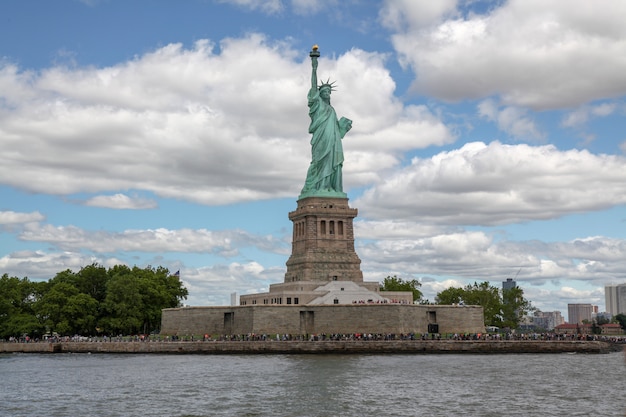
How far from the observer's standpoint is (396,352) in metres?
78.6

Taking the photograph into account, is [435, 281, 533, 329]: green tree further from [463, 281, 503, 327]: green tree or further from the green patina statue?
the green patina statue

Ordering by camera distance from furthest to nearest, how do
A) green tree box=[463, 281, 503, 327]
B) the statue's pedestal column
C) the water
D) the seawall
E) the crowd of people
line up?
green tree box=[463, 281, 503, 327] < the statue's pedestal column < the crowd of people < the seawall < the water

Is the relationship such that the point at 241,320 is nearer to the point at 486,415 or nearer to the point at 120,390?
the point at 120,390

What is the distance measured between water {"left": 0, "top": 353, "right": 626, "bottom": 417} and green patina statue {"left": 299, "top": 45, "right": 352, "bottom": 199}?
96.3ft

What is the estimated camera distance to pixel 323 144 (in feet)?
329

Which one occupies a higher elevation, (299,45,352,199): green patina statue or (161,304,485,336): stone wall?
(299,45,352,199): green patina statue

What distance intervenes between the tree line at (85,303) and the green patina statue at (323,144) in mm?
22309

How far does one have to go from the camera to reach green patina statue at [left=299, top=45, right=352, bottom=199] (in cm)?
9981

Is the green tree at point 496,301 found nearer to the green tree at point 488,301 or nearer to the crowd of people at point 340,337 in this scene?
the green tree at point 488,301

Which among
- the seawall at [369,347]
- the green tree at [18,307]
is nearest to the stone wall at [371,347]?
the seawall at [369,347]

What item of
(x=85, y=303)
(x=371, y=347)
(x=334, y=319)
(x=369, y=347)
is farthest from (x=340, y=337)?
(x=85, y=303)

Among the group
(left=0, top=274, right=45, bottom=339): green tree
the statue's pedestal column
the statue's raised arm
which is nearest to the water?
the statue's pedestal column

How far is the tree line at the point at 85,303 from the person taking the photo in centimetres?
9900

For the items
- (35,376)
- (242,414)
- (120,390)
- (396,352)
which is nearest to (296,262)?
(396,352)
